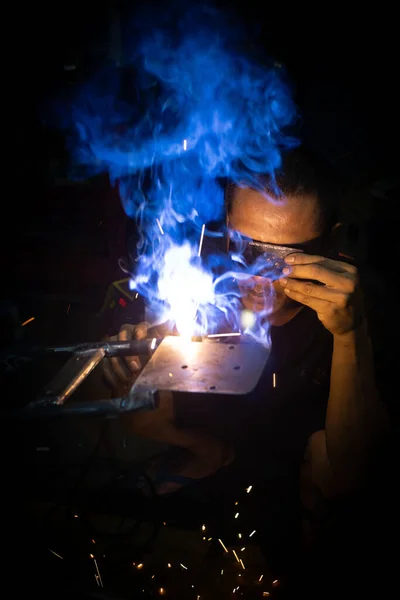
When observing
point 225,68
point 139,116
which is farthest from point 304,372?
point 139,116

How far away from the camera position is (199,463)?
12.6 ft

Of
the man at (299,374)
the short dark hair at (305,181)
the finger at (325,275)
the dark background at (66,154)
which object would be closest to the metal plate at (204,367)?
the man at (299,374)

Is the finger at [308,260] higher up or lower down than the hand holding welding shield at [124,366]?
higher up

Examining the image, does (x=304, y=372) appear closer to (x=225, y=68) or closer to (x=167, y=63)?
(x=225, y=68)

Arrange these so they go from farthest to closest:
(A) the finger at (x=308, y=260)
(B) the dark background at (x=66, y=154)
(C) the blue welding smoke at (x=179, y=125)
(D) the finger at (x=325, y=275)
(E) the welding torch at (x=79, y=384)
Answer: (B) the dark background at (x=66, y=154) → (C) the blue welding smoke at (x=179, y=125) → (A) the finger at (x=308, y=260) → (D) the finger at (x=325, y=275) → (E) the welding torch at (x=79, y=384)

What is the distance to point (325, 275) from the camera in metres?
2.67

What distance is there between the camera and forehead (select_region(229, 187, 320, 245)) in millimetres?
3244

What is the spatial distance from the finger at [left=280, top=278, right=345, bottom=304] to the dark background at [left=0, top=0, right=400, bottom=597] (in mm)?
1978

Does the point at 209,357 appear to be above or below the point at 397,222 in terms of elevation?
below

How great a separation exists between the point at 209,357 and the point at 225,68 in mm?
3978

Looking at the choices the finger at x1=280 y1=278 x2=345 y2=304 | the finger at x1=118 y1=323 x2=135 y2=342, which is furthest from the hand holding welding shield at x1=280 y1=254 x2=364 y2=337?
the finger at x1=118 y1=323 x2=135 y2=342

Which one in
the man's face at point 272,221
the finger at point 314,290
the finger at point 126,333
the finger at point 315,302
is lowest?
the finger at point 126,333

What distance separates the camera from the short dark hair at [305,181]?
3.26 metres

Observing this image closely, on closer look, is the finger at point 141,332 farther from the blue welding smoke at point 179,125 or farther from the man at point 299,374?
the blue welding smoke at point 179,125
